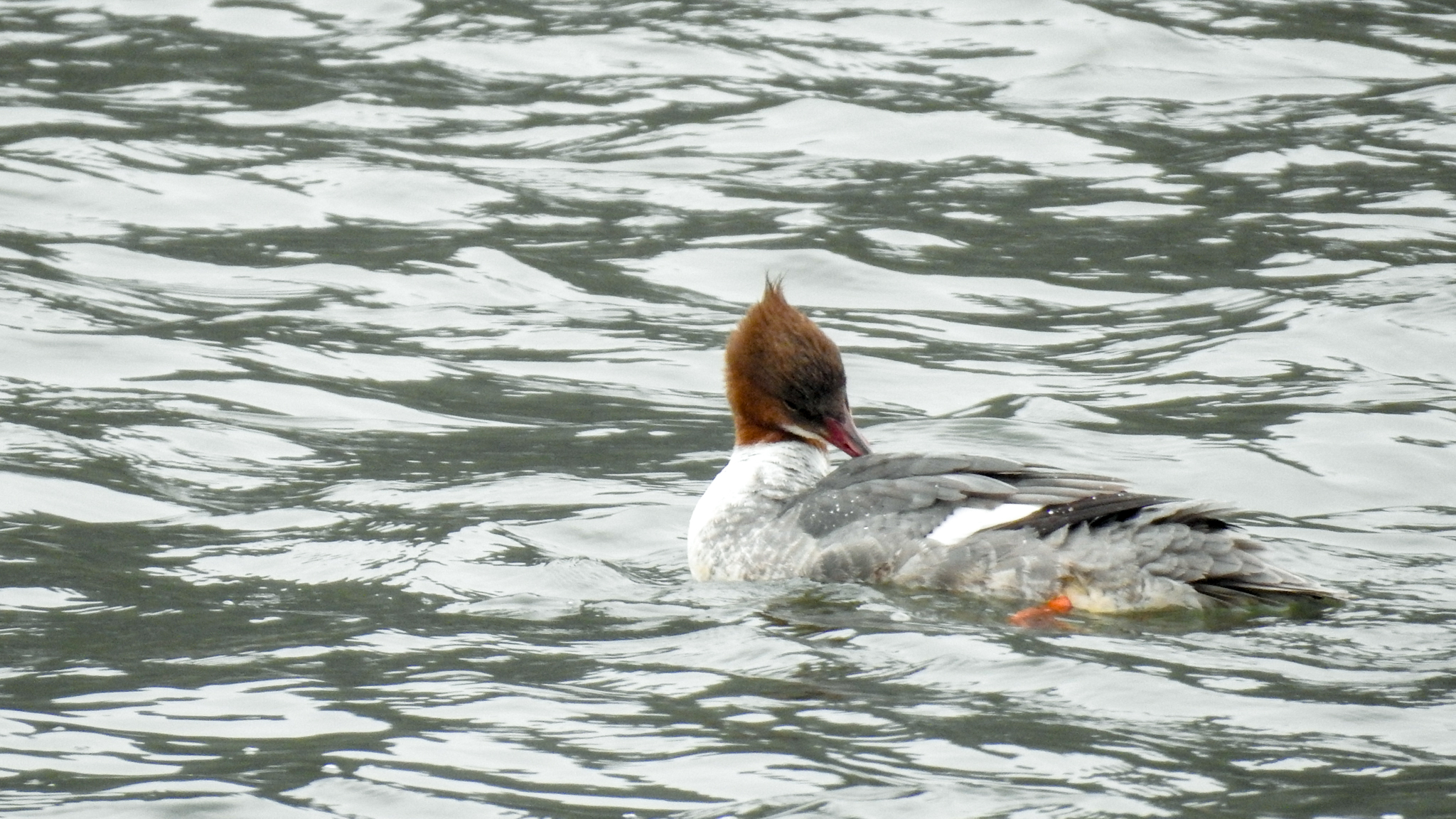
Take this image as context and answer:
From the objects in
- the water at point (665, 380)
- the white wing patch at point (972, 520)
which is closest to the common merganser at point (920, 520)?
the white wing patch at point (972, 520)

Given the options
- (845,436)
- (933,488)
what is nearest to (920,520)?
(933,488)

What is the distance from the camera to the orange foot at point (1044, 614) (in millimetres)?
6223

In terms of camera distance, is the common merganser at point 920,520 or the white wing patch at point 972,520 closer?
the common merganser at point 920,520

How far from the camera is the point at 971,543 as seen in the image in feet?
21.5

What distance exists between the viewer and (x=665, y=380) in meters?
9.65

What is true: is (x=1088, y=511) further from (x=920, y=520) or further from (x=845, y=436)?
(x=845, y=436)

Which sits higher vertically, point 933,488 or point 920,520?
point 933,488

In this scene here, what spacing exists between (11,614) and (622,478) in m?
2.66

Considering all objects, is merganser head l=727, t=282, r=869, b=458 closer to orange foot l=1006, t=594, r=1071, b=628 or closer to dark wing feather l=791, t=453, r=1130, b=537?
dark wing feather l=791, t=453, r=1130, b=537

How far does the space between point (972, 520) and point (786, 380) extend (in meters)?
1.12

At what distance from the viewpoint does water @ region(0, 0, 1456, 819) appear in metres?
5.12

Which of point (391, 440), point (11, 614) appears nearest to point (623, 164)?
point (391, 440)

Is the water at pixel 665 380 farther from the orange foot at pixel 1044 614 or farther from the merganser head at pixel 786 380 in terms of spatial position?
the merganser head at pixel 786 380

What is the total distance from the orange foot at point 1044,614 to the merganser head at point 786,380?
1212 millimetres
